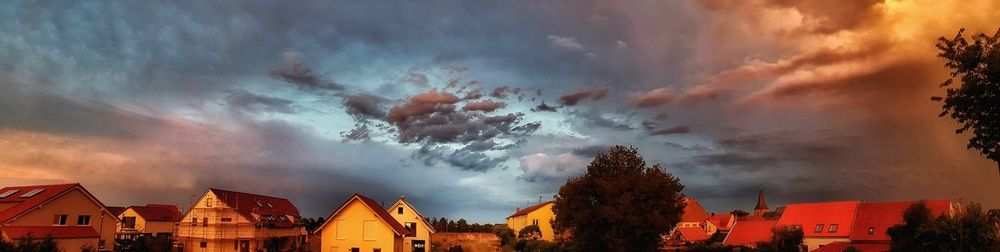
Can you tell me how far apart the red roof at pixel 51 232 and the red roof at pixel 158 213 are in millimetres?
22565

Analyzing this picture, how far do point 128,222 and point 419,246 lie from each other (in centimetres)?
3501

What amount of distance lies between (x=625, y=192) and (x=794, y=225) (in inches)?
976

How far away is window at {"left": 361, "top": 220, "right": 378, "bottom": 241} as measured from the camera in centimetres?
5044

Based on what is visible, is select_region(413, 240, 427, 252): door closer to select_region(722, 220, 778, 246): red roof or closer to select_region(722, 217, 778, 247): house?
select_region(722, 217, 778, 247): house

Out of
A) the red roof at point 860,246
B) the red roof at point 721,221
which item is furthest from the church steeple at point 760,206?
the red roof at point 860,246

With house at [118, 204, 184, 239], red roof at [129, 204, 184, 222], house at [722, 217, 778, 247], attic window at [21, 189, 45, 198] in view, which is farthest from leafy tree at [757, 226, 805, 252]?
red roof at [129, 204, 184, 222]

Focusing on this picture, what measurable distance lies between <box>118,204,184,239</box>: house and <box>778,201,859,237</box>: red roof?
63.6m

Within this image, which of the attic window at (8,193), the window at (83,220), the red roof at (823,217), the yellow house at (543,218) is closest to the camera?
the window at (83,220)

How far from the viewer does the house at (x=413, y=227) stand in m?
60.2

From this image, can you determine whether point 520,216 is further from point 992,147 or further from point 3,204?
point 992,147

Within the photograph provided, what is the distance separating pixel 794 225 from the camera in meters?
61.2

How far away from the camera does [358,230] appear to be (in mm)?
50656

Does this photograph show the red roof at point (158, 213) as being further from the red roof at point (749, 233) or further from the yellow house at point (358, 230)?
the red roof at point (749, 233)

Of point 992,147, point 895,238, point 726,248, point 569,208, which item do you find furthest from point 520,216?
point 992,147
